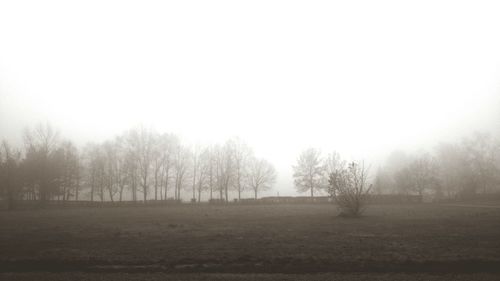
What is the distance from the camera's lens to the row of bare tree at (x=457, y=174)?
7931cm

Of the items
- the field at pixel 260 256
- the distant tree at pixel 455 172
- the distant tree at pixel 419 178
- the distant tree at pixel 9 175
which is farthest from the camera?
the distant tree at pixel 419 178

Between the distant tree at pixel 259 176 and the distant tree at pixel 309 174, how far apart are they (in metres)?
8.57

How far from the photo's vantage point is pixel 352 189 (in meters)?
35.2

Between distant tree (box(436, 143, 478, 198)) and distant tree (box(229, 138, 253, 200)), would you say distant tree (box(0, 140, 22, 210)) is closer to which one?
distant tree (box(229, 138, 253, 200))

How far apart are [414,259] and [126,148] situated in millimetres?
75577

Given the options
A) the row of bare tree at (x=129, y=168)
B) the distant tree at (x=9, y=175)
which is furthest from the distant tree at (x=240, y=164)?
the distant tree at (x=9, y=175)

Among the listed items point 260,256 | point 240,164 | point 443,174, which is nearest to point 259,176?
point 240,164

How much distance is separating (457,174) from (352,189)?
210 ft

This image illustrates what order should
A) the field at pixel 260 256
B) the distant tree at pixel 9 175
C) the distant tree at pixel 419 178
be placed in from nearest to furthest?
the field at pixel 260 256 < the distant tree at pixel 9 175 < the distant tree at pixel 419 178

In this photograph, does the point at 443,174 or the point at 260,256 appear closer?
the point at 260,256

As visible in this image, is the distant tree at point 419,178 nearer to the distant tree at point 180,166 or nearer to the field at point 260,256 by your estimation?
the distant tree at point 180,166

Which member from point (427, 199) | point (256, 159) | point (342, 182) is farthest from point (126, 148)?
point (427, 199)

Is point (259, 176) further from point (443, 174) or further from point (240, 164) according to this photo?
point (443, 174)

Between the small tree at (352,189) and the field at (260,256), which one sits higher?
the small tree at (352,189)
